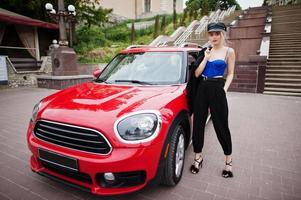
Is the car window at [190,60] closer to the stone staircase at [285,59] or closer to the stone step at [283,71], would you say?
the stone staircase at [285,59]

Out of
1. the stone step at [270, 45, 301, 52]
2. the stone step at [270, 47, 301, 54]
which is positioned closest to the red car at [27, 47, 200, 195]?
the stone step at [270, 47, 301, 54]

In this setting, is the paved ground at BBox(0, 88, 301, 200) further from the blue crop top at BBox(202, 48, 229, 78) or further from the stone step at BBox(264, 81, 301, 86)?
the stone step at BBox(264, 81, 301, 86)

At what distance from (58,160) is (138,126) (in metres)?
0.86

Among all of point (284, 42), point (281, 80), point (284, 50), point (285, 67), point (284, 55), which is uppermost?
point (284, 42)

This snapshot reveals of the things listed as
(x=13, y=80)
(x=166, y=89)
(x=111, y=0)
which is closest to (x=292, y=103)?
(x=166, y=89)

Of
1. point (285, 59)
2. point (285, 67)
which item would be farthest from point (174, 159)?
point (285, 59)

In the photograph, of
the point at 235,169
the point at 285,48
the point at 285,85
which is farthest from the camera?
the point at 285,48

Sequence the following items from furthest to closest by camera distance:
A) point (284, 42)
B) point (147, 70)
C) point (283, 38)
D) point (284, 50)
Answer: point (283, 38), point (284, 42), point (284, 50), point (147, 70)

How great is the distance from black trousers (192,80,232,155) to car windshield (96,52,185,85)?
1.42 feet

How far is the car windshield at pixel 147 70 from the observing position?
3094 mm

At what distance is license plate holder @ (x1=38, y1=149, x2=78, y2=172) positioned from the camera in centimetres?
206

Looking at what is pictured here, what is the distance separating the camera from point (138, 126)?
2070 mm

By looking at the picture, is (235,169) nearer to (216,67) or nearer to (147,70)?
(216,67)

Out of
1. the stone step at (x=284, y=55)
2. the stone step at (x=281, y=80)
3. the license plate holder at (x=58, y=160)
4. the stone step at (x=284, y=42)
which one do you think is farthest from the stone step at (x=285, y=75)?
the license plate holder at (x=58, y=160)
